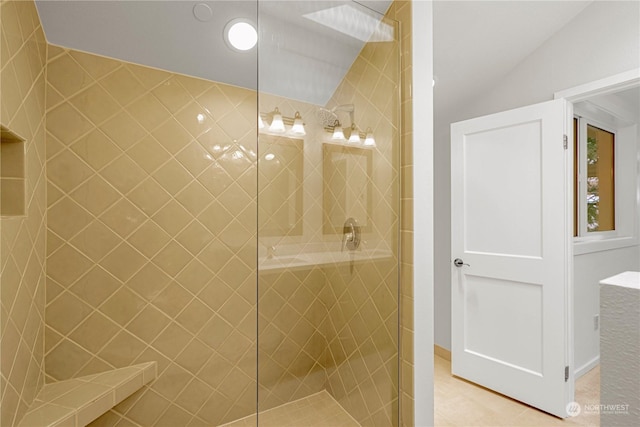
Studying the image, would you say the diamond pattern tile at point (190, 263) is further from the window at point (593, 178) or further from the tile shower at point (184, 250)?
the window at point (593, 178)

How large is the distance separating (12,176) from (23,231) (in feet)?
0.69

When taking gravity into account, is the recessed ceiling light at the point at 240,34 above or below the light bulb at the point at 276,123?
above

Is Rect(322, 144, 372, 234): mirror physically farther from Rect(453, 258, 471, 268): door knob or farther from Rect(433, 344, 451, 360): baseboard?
Rect(433, 344, 451, 360): baseboard

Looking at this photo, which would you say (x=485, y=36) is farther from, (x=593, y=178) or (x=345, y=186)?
(x=593, y=178)

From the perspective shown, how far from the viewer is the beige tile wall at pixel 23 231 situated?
104 centimetres

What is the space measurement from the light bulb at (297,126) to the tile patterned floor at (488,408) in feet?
6.01

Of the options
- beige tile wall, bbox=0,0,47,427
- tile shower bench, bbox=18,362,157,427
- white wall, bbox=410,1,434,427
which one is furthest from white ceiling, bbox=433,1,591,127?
tile shower bench, bbox=18,362,157,427

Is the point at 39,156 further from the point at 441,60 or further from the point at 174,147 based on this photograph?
the point at 441,60

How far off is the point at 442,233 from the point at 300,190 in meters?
1.93

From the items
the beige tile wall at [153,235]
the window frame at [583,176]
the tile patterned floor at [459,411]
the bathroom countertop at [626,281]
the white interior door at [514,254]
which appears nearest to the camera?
the bathroom countertop at [626,281]

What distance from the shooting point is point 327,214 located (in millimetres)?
1207

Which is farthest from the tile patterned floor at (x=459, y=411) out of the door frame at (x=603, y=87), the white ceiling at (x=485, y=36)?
the white ceiling at (x=485, y=36)

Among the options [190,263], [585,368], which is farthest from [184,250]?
[585,368]

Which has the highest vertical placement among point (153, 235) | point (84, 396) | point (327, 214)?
point (327, 214)
